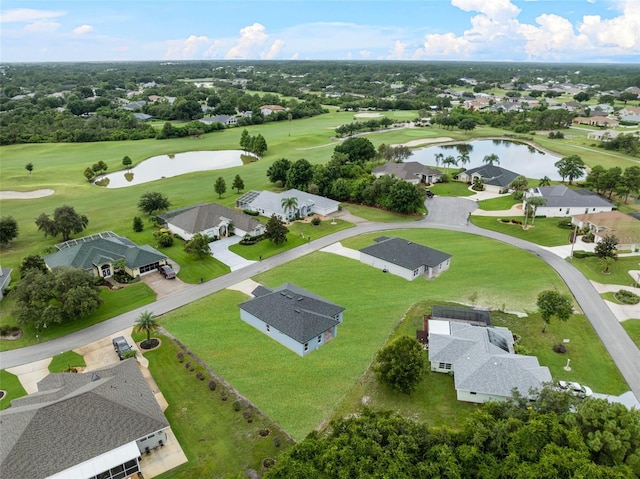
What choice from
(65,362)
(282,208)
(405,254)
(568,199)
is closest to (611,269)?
(568,199)

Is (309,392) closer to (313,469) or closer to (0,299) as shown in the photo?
(313,469)

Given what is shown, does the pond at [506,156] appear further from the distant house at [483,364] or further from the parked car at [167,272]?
the parked car at [167,272]

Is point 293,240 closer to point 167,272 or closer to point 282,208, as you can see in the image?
point 282,208

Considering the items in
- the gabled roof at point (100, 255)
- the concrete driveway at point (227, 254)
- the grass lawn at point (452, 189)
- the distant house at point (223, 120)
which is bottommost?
the concrete driveway at point (227, 254)

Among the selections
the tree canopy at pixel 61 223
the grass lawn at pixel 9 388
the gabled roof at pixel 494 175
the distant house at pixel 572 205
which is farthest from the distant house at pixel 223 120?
the grass lawn at pixel 9 388

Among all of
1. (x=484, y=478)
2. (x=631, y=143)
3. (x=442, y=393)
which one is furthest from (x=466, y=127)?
(x=484, y=478)
